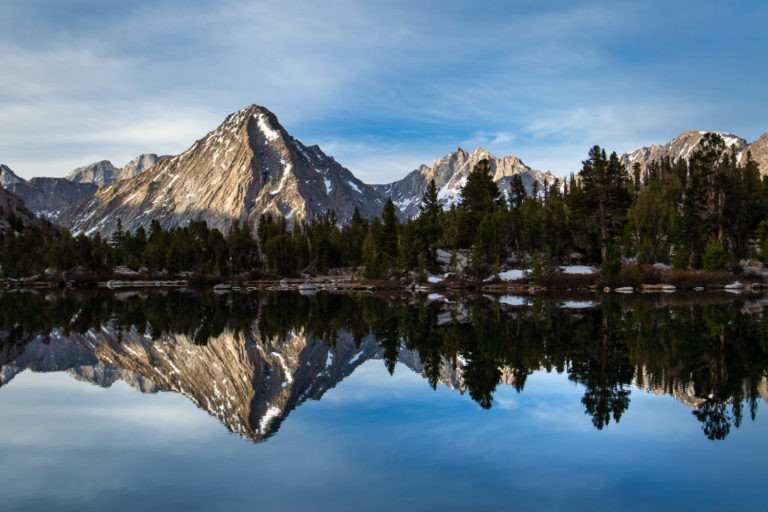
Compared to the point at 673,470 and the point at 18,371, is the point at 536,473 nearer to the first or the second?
the point at 673,470

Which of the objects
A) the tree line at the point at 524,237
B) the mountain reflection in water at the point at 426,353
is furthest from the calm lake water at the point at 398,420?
the tree line at the point at 524,237

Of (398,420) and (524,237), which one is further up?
(524,237)

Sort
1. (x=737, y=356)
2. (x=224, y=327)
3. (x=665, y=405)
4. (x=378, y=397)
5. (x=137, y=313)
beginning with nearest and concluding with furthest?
(x=665, y=405)
(x=378, y=397)
(x=737, y=356)
(x=224, y=327)
(x=137, y=313)

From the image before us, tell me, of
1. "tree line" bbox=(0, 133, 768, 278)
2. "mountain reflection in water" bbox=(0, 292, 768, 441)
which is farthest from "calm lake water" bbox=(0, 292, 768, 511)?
"tree line" bbox=(0, 133, 768, 278)

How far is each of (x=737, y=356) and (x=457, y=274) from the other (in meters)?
65.8

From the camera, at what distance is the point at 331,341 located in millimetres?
33406

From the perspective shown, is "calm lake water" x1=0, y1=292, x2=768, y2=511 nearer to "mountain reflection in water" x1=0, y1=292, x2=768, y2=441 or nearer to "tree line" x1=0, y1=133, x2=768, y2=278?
"mountain reflection in water" x1=0, y1=292, x2=768, y2=441

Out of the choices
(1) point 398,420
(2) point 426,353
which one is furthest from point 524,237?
(1) point 398,420

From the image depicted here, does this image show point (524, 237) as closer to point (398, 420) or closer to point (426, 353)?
point (426, 353)

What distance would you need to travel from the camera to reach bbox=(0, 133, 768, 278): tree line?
256 feet

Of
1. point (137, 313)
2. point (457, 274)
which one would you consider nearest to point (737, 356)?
point (137, 313)

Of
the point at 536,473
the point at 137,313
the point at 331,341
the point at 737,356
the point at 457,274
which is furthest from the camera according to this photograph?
the point at 457,274

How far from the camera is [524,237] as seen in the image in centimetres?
9144

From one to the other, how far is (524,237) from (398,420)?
78.6 m
